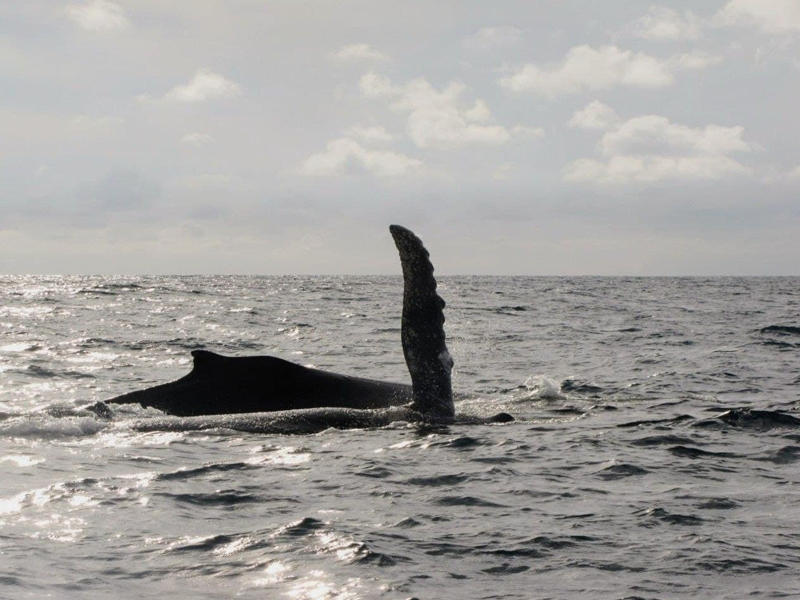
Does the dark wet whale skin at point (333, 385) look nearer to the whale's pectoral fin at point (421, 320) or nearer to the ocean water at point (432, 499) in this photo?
the whale's pectoral fin at point (421, 320)

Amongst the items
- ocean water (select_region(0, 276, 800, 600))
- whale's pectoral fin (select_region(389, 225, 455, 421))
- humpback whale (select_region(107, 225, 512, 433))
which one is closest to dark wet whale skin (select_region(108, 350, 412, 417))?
humpback whale (select_region(107, 225, 512, 433))

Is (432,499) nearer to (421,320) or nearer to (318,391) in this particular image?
(421,320)

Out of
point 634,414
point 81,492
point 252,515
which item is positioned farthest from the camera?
point 634,414

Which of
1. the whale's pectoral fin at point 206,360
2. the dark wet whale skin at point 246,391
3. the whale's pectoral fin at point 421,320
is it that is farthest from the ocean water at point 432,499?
the whale's pectoral fin at point 206,360

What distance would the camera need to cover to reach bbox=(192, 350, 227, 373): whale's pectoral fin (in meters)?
11.4

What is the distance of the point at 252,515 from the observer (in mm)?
7457

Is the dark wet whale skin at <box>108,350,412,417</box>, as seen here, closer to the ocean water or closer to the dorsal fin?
the dorsal fin

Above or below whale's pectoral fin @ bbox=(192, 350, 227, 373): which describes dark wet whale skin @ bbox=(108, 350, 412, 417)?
below

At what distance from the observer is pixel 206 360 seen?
11500 millimetres

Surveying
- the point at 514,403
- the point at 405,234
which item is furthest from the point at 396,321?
the point at 405,234

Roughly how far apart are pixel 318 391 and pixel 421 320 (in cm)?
158

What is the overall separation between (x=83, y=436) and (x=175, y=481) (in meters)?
2.55

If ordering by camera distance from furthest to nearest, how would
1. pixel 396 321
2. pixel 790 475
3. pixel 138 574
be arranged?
pixel 396 321
pixel 790 475
pixel 138 574

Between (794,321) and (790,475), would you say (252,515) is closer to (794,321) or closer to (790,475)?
(790,475)
